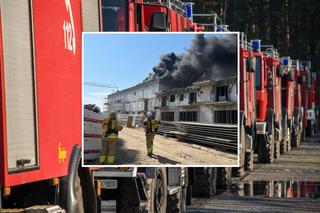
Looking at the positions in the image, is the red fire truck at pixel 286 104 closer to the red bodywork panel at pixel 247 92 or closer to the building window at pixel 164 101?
the red bodywork panel at pixel 247 92

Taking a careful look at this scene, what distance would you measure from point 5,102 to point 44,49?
46.5 inches

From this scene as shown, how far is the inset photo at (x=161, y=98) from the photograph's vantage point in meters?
8.48

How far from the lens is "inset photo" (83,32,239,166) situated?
27.8ft

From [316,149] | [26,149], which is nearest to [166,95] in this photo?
[26,149]

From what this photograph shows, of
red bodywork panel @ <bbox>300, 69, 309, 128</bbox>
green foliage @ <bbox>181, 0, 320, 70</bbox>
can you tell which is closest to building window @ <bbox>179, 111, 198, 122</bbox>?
red bodywork panel @ <bbox>300, 69, 309, 128</bbox>

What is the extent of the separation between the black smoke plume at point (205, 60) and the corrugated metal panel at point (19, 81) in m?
1.36

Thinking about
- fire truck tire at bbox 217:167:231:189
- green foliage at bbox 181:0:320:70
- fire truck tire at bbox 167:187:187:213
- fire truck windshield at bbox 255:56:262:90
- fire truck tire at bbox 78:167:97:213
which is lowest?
fire truck tire at bbox 217:167:231:189

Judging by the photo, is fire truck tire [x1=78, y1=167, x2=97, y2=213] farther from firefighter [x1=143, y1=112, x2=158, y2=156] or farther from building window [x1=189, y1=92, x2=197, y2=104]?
building window [x1=189, y1=92, x2=197, y2=104]

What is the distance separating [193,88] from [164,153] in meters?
0.61

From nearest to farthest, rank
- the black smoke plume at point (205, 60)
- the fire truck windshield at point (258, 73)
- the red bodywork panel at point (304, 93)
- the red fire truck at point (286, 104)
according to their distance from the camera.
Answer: the black smoke plume at point (205, 60)
the fire truck windshield at point (258, 73)
the red fire truck at point (286, 104)
the red bodywork panel at point (304, 93)

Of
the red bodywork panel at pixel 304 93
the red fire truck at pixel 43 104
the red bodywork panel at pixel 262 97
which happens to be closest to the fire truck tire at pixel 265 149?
the red bodywork panel at pixel 262 97

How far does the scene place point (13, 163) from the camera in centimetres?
716

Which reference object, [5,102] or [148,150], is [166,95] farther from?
[5,102]

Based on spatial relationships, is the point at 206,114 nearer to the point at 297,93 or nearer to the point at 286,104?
the point at 286,104
